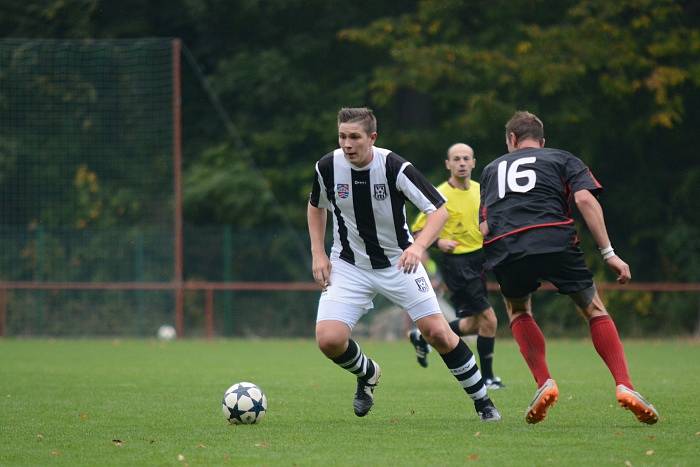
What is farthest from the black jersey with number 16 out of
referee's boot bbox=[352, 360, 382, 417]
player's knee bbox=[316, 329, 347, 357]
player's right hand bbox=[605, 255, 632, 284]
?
referee's boot bbox=[352, 360, 382, 417]

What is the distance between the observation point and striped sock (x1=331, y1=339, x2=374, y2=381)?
25.0ft

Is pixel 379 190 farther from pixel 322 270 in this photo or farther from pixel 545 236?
pixel 545 236

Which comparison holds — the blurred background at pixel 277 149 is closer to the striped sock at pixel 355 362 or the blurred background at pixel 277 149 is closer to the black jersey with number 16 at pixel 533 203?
the striped sock at pixel 355 362

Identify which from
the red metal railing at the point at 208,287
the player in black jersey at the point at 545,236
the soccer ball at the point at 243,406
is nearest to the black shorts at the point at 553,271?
the player in black jersey at the point at 545,236

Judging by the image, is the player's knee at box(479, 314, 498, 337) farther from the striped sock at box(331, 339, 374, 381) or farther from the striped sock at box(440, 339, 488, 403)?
the striped sock at box(440, 339, 488, 403)

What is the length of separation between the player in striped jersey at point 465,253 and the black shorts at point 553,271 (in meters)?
3.30

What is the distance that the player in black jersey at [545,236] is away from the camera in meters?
6.97

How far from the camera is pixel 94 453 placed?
6.25 metres

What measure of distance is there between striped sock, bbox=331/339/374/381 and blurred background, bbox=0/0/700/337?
13.3 meters

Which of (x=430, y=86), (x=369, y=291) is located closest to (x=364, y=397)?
(x=369, y=291)

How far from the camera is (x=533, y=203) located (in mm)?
7066

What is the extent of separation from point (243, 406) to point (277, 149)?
18.3 meters

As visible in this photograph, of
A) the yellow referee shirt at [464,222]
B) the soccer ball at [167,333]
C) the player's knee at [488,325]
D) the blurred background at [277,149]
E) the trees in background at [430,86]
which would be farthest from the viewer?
the trees in background at [430,86]

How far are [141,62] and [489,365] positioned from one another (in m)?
13.6
